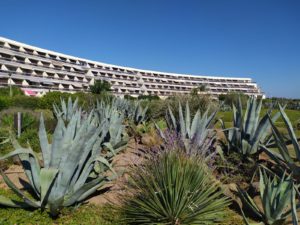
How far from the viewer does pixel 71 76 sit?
2869 inches

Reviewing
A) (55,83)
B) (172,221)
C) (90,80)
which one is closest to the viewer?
(172,221)

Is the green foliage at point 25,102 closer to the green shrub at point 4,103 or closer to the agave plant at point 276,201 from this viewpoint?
the green shrub at point 4,103

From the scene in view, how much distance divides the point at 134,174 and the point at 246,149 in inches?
128

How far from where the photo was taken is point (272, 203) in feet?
12.1

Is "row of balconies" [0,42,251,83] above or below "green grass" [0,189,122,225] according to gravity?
above

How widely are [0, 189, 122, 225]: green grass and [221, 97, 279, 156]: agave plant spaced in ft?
10.1

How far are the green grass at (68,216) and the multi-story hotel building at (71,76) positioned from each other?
42146 millimetres

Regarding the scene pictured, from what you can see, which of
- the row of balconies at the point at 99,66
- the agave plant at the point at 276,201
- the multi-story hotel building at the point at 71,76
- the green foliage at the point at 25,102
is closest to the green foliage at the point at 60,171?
the agave plant at the point at 276,201

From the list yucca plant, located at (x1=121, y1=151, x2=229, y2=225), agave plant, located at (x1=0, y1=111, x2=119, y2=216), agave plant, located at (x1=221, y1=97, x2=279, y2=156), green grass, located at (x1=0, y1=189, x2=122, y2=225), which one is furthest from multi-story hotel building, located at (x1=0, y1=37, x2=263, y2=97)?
yucca plant, located at (x1=121, y1=151, x2=229, y2=225)

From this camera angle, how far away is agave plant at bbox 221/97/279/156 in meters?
6.09

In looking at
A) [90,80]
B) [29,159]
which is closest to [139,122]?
[29,159]

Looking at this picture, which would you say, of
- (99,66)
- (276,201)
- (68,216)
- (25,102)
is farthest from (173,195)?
(99,66)

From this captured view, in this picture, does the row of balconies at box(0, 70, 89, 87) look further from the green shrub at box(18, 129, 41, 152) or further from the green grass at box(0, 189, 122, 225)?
the green grass at box(0, 189, 122, 225)

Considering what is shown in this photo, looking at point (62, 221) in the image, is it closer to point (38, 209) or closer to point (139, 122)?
point (38, 209)
